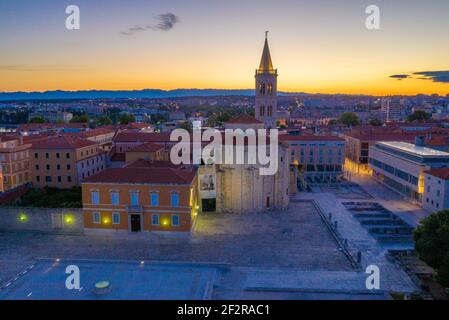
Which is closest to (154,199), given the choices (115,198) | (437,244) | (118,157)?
(115,198)

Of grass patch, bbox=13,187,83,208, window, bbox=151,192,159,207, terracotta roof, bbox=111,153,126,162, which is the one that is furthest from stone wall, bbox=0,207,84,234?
terracotta roof, bbox=111,153,126,162

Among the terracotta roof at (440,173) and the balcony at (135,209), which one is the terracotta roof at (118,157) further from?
the terracotta roof at (440,173)

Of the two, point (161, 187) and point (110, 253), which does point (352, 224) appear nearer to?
point (161, 187)

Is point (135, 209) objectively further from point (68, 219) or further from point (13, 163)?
point (13, 163)

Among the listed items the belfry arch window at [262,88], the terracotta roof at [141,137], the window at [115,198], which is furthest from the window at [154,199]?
the terracotta roof at [141,137]
